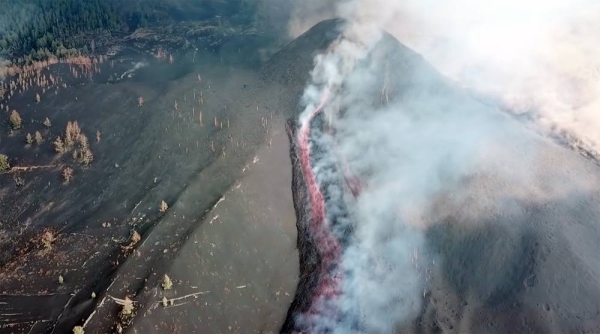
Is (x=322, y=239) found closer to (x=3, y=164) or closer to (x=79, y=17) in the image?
(x=3, y=164)

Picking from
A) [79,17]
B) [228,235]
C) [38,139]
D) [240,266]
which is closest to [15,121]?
[38,139]

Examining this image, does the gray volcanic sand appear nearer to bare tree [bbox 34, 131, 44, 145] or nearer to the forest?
bare tree [bbox 34, 131, 44, 145]

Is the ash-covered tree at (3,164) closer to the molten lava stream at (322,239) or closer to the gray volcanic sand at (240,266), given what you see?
the gray volcanic sand at (240,266)

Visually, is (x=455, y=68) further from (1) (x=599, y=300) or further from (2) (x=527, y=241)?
(1) (x=599, y=300)

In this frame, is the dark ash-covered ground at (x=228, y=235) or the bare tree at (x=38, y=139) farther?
the bare tree at (x=38, y=139)

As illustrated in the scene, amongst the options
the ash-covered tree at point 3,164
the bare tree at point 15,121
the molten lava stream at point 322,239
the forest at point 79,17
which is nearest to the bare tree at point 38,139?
the ash-covered tree at point 3,164

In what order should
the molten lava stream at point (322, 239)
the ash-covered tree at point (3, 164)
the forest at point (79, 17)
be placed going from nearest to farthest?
1. the molten lava stream at point (322, 239)
2. the ash-covered tree at point (3, 164)
3. the forest at point (79, 17)

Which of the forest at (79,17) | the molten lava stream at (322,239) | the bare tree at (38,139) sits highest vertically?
the forest at (79,17)

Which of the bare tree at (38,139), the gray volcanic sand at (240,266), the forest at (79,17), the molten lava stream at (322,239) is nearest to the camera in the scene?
the gray volcanic sand at (240,266)

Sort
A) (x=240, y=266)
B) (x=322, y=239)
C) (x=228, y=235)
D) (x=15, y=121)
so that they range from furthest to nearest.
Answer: (x=15, y=121) < (x=322, y=239) < (x=228, y=235) < (x=240, y=266)

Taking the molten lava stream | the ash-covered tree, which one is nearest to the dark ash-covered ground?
the molten lava stream
